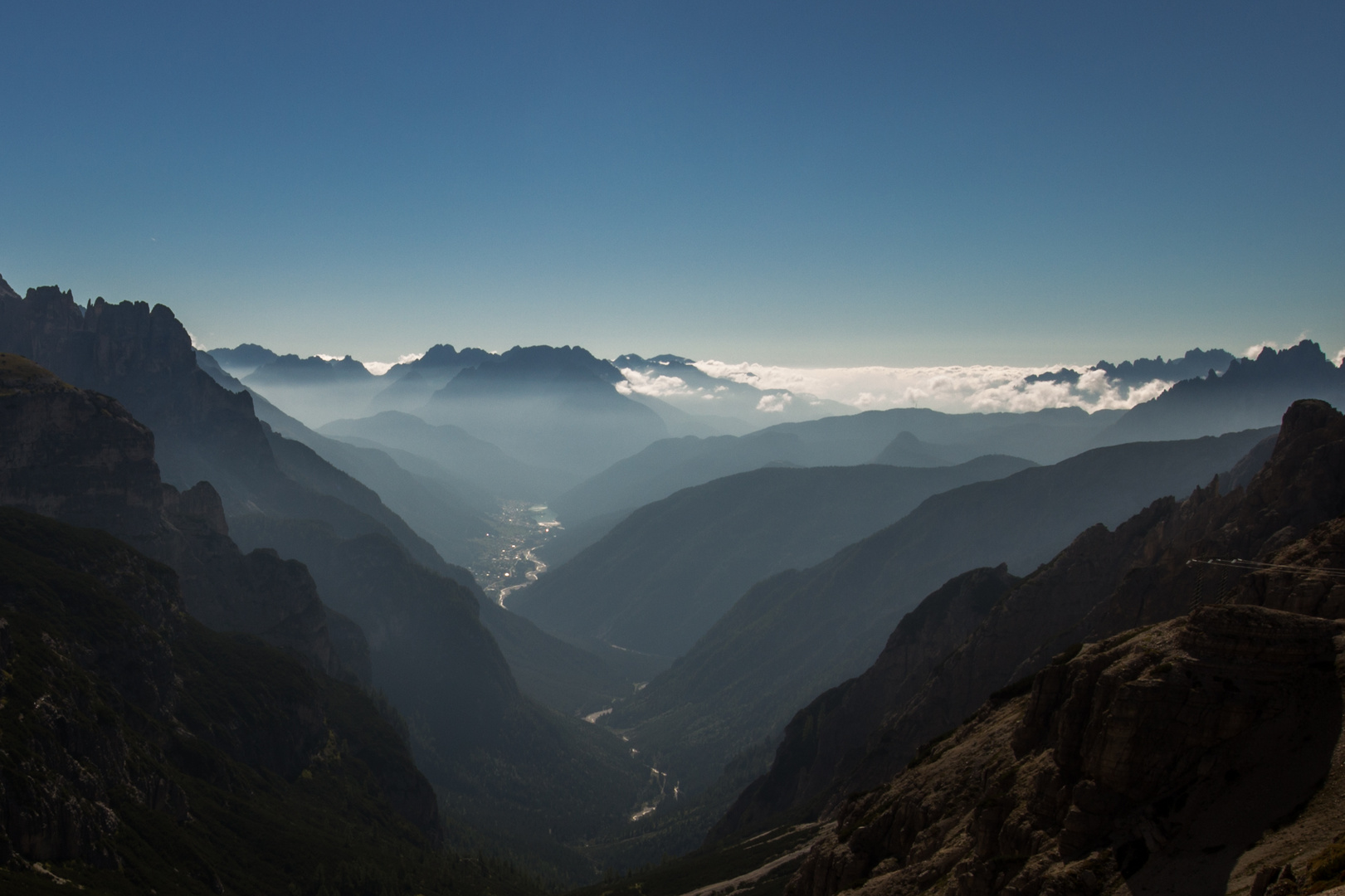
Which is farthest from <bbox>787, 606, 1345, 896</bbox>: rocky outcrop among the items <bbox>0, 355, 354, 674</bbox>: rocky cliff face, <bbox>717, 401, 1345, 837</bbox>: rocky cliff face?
<bbox>0, 355, 354, 674</bbox>: rocky cliff face

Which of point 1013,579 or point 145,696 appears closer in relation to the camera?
point 145,696

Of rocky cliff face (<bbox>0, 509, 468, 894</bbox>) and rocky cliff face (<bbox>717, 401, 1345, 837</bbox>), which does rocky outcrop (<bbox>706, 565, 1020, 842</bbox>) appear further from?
rocky cliff face (<bbox>0, 509, 468, 894</bbox>)

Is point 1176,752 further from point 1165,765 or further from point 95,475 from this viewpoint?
point 95,475

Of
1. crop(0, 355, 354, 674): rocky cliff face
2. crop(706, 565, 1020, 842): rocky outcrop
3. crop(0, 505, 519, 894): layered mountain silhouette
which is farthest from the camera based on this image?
crop(0, 355, 354, 674): rocky cliff face

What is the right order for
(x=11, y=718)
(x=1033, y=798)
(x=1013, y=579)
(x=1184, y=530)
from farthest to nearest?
(x=1013, y=579) < (x=1184, y=530) < (x=11, y=718) < (x=1033, y=798)

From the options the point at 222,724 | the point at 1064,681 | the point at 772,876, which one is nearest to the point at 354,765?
the point at 222,724

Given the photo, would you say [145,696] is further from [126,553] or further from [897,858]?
[897,858]

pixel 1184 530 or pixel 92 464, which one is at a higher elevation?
pixel 92 464

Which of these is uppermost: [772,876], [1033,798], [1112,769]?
[1112,769]

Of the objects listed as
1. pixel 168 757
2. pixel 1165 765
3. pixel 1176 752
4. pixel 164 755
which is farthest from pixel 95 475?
pixel 1176 752
